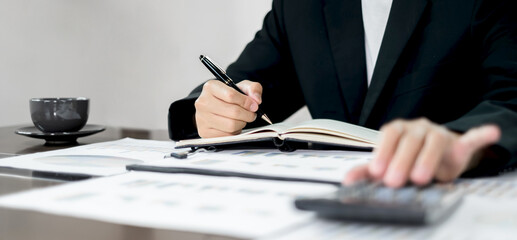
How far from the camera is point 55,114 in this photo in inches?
56.3

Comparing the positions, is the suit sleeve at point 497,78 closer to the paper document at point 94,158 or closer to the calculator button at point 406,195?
the calculator button at point 406,195

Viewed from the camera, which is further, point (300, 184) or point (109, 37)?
point (109, 37)

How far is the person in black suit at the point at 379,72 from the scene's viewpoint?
1244mm

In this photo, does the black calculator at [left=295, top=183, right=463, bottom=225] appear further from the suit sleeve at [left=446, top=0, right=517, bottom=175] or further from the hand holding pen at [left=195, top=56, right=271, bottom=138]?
the hand holding pen at [left=195, top=56, right=271, bottom=138]

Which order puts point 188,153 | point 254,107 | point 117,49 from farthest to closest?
point 117,49
point 254,107
point 188,153

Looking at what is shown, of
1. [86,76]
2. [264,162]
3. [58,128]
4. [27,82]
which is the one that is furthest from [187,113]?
[86,76]

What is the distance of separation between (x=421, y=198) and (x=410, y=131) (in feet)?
0.36

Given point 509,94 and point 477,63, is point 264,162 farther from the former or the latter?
point 477,63

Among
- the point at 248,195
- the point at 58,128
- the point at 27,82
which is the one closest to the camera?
the point at 248,195

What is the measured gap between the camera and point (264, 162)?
987 mm

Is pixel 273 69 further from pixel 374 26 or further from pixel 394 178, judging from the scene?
pixel 394 178

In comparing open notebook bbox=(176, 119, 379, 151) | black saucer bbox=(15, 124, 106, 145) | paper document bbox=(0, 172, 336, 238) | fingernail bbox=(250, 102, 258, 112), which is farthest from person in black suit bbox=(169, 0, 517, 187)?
paper document bbox=(0, 172, 336, 238)

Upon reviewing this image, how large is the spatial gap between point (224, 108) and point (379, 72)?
484 mm

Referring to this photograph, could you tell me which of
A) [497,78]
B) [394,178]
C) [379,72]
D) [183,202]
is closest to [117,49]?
[379,72]
